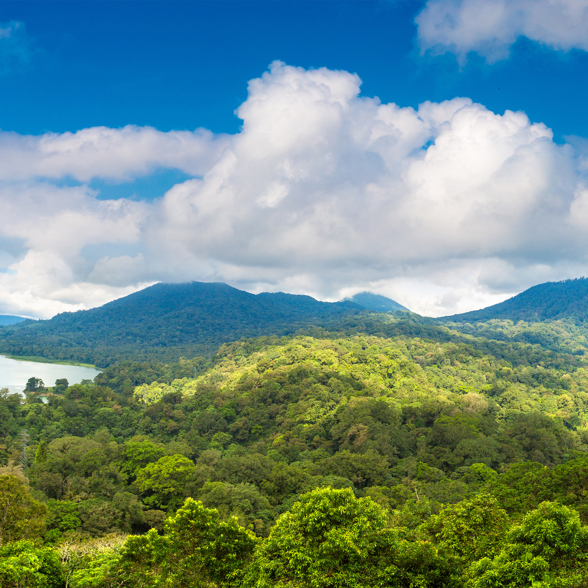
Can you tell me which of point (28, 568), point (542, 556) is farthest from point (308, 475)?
point (542, 556)

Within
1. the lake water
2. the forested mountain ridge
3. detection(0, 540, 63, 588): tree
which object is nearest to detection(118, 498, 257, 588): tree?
detection(0, 540, 63, 588): tree

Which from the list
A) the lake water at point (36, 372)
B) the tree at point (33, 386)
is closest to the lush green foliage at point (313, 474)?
the tree at point (33, 386)

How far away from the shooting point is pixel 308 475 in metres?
35.0

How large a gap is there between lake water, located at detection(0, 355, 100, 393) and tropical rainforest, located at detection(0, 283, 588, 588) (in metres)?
12.8

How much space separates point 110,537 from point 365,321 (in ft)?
416

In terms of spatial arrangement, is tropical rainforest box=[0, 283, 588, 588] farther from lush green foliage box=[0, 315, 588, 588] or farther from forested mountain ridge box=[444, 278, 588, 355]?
forested mountain ridge box=[444, 278, 588, 355]

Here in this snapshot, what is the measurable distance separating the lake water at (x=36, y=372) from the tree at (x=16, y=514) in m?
68.9

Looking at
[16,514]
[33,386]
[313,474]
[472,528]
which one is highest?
[472,528]

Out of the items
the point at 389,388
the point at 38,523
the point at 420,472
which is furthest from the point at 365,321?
the point at 38,523

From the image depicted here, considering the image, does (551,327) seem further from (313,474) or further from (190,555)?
(190,555)

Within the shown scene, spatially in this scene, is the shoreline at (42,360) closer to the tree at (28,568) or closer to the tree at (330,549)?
the tree at (28,568)

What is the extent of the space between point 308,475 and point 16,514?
2269 centimetres

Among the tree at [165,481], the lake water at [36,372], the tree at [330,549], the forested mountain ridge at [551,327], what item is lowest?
the tree at [165,481]

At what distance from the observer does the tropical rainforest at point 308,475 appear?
1190 cm
